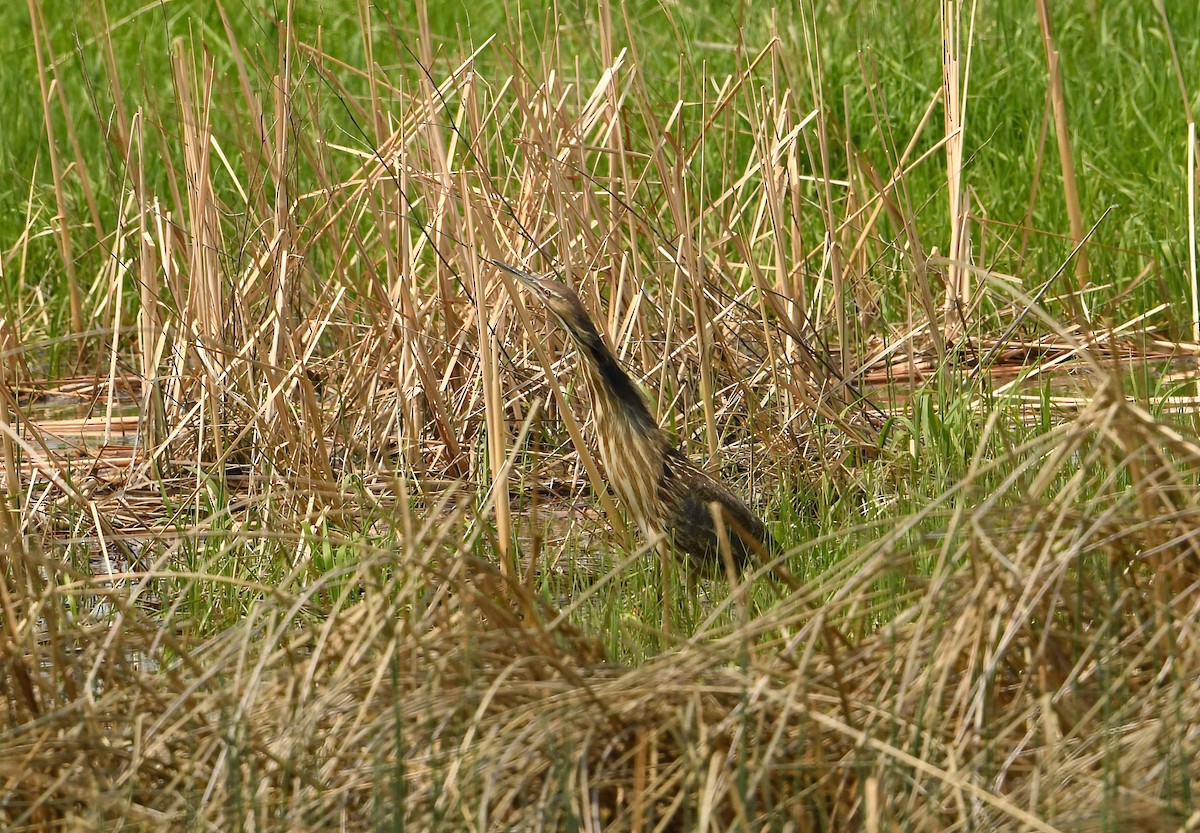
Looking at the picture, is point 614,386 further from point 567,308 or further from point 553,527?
point 553,527

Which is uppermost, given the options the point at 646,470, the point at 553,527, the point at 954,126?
the point at 954,126

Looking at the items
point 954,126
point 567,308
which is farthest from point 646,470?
point 954,126

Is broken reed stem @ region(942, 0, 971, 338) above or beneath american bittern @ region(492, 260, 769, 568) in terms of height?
above

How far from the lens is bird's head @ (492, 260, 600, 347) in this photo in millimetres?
3318

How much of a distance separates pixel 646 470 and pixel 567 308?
38cm

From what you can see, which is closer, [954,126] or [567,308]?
[567,308]

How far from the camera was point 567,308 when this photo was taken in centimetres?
332

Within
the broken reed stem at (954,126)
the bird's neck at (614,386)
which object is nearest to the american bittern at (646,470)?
the bird's neck at (614,386)

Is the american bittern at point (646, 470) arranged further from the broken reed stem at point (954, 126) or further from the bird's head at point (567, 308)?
the broken reed stem at point (954, 126)

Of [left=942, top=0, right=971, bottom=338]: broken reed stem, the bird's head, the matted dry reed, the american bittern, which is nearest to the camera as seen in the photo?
the matted dry reed

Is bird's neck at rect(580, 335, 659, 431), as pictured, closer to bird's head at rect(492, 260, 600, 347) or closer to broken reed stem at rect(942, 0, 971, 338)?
bird's head at rect(492, 260, 600, 347)

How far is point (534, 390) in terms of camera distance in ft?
13.2

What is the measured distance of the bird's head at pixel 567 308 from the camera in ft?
10.9

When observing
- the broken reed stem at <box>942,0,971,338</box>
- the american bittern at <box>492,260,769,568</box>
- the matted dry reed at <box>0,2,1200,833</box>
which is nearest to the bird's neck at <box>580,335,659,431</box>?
the american bittern at <box>492,260,769,568</box>
